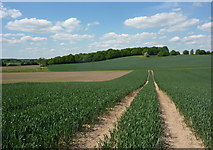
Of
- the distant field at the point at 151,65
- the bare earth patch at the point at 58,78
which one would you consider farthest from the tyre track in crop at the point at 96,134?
the distant field at the point at 151,65

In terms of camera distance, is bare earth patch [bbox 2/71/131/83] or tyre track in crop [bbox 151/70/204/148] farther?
bare earth patch [bbox 2/71/131/83]

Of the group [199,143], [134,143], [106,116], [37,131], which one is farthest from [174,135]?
[37,131]

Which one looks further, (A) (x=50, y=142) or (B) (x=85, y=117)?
(B) (x=85, y=117)

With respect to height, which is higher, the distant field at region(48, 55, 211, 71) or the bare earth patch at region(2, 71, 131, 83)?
the distant field at region(48, 55, 211, 71)

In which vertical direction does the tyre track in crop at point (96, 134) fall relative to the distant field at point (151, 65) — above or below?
below

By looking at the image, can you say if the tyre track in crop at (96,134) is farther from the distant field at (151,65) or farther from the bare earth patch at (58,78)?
the distant field at (151,65)

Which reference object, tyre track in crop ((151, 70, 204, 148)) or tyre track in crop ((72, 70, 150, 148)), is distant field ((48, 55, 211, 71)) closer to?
tyre track in crop ((151, 70, 204, 148))

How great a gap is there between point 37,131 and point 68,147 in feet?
4.06

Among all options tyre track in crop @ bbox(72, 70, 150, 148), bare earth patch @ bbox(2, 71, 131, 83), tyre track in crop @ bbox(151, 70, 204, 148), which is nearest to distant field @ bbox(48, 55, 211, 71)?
bare earth patch @ bbox(2, 71, 131, 83)

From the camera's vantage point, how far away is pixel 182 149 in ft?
17.4

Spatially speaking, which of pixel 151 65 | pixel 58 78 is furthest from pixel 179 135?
pixel 151 65

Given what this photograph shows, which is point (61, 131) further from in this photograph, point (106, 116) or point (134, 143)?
point (106, 116)

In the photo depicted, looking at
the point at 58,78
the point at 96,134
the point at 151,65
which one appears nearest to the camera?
the point at 96,134

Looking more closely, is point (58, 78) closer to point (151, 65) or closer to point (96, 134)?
point (96, 134)
